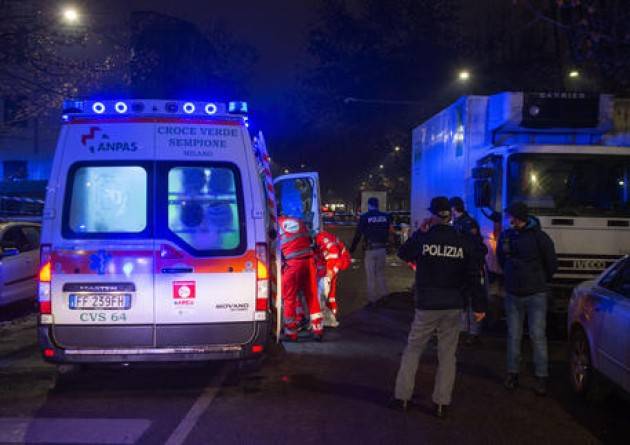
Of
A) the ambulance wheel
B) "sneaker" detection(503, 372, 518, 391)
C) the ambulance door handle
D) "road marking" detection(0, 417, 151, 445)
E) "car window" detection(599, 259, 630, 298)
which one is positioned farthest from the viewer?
the ambulance wheel

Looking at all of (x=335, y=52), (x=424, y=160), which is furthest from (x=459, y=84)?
(x=424, y=160)

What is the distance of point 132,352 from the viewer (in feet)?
18.6

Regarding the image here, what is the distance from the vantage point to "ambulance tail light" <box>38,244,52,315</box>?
5629 mm

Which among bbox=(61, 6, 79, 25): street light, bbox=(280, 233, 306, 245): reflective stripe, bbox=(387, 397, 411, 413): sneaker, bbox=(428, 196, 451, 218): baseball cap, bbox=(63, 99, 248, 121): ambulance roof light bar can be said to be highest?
bbox=(61, 6, 79, 25): street light

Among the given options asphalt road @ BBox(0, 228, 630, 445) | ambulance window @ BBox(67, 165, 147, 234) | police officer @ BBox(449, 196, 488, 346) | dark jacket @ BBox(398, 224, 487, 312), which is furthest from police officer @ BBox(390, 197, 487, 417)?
police officer @ BBox(449, 196, 488, 346)

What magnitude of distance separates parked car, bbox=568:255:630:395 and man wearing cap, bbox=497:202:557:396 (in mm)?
322

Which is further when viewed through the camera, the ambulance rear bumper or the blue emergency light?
the blue emergency light

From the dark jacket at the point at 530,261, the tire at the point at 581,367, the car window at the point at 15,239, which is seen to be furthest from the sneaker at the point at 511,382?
the car window at the point at 15,239

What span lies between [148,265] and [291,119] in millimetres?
34973

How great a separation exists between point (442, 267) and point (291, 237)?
3.04 meters

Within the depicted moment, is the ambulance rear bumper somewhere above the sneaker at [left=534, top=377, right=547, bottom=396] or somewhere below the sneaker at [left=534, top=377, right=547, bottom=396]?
above

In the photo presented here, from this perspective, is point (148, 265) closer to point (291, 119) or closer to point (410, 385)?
point (410, 385)

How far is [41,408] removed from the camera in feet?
18.8

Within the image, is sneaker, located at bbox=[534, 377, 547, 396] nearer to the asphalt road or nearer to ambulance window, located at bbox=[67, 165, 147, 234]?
the asphalt road
